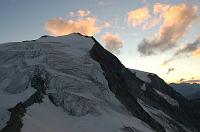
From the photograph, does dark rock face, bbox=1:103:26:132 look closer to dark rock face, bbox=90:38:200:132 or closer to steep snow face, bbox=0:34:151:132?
steep snow face, bbox=0:34:151:132

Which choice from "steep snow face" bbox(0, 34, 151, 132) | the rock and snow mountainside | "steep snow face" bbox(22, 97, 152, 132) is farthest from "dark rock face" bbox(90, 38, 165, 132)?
"steep snow face" bbox(22, 97, 152, 132)

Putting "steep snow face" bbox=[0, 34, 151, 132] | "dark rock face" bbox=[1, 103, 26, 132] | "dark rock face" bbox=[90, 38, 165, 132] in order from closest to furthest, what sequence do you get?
"dark rock face" bbox=[1, 103, 26, 132]
"steep snow face" bbox=[0, 34, 151, 132]
"dark rock face" bbox=[90, 38, 165, 132]

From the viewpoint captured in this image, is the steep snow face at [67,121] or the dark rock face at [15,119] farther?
the steep snow face at [67,121]

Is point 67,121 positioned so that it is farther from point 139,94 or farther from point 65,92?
point 139,94

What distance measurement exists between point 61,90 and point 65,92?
948mm

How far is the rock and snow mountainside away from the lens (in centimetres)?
6425

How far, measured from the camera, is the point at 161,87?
154 metres

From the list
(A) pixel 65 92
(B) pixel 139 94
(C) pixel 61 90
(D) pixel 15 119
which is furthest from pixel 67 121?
(B) pixel 139 94

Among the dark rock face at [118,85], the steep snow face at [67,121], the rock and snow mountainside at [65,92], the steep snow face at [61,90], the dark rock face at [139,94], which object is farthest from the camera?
the dark rock face at [139,94]

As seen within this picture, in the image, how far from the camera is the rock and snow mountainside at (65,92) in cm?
6425

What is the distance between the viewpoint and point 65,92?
75.0m

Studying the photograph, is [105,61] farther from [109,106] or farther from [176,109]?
[176,109]

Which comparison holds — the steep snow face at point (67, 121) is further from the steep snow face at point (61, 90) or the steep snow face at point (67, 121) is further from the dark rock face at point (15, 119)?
the dark rock face at point (15, 119)

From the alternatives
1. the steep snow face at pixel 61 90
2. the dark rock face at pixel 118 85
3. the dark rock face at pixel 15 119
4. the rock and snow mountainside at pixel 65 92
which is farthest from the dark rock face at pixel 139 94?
the dark rock face at pixel 15 119
